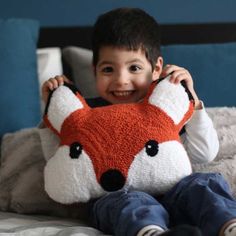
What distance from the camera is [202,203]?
1038 mm

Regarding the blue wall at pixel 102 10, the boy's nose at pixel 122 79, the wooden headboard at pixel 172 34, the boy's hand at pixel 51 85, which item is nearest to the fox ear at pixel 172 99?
the boy's nose at pixel 122 79

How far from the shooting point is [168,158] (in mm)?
1129

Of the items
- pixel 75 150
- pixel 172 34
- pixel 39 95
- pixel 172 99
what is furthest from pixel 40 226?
pixel 172 34

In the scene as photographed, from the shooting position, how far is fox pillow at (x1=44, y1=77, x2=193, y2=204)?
1.12m

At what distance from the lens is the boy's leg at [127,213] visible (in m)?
0.96

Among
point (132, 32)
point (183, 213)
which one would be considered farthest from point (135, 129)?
point (132, 32)

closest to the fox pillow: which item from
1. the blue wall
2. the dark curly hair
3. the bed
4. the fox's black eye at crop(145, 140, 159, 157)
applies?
the fox's black eye at crop(145, 140, 159, 157)

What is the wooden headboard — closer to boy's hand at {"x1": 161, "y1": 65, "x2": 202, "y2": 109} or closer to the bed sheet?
boy's hand at {"x1": 161, "y1": 65, "x2": 202, "y2": 109}

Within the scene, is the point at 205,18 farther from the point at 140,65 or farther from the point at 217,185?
the point at 217,185

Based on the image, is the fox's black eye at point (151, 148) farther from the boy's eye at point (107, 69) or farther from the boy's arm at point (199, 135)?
the boy's eye at point (107, 69)

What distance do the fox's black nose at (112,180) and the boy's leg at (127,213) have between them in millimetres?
21

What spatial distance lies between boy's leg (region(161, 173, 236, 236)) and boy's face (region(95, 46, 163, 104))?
327 mm

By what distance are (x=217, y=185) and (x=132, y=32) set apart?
1.65ft

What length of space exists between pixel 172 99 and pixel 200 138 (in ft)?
0.58
